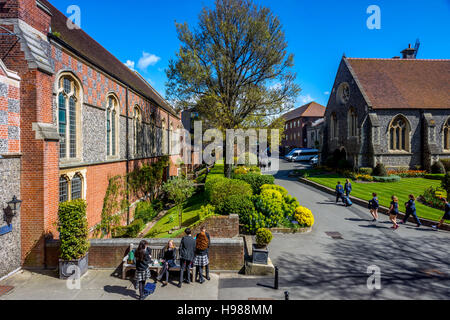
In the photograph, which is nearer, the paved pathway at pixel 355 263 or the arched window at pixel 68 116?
the paved pathway at pixel 355 263

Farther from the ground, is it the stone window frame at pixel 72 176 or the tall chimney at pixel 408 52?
the tall chimney at pixel 408 52

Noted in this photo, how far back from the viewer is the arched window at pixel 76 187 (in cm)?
1137

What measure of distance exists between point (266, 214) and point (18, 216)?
958 centimetres

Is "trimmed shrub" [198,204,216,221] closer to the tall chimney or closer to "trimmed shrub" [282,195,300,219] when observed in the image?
"trimmed shrub" [282,195,300,219]

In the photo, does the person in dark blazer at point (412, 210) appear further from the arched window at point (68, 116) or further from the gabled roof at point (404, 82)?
the gabled roof at point (404, 82)

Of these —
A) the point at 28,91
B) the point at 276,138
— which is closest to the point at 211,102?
the point at 276,138

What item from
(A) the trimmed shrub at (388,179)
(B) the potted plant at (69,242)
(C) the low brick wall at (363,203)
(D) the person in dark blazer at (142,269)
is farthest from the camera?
(A) the trimmed shrub at (388,179)

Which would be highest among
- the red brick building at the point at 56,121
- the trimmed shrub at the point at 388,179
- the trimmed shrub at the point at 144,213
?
the red brick building at the point at 56,121

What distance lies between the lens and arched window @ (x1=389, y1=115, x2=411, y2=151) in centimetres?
2738

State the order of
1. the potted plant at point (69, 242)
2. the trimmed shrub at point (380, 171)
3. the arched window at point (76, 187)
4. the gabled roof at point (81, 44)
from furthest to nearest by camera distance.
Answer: the trimmed shrub at point (380, 171)
the arched window at point (76, 187)
the gabled roof at point (81, 44)
the potted plant at point (69, 242)

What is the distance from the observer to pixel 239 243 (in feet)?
28.2

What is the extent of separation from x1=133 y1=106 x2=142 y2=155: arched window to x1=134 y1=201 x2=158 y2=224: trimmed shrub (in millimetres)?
3850

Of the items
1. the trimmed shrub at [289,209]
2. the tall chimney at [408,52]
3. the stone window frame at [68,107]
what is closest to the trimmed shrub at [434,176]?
the tall chimney at [408,52]

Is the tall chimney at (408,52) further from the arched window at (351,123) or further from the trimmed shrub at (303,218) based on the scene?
the trimmed shrub at (303,218)
